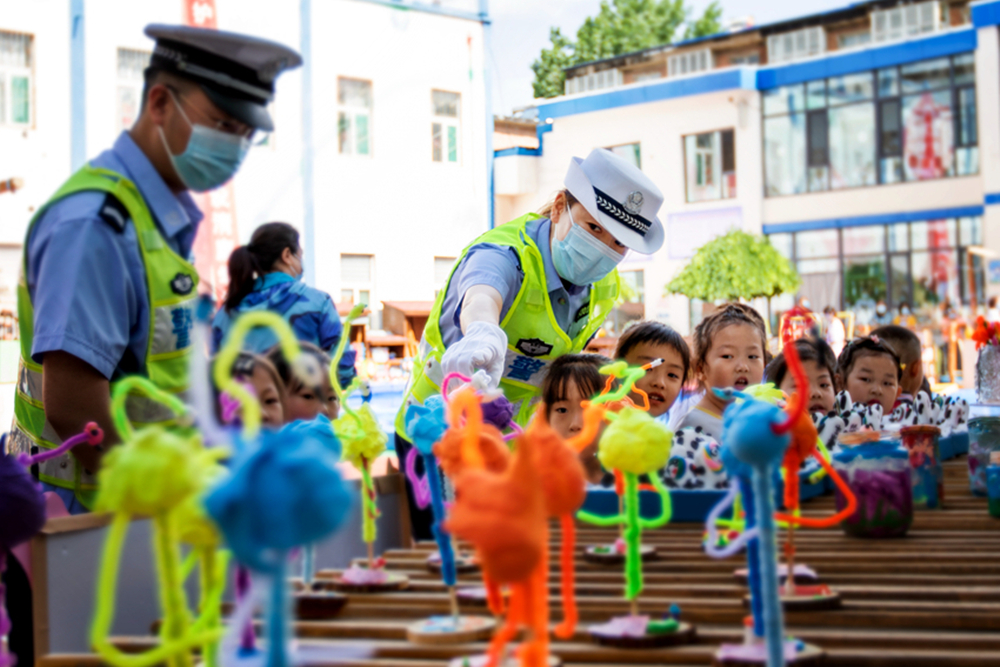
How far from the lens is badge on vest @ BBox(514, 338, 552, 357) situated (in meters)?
2.11

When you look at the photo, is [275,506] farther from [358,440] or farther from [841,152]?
[841,152]

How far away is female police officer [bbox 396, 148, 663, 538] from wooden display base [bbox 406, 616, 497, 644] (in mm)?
975

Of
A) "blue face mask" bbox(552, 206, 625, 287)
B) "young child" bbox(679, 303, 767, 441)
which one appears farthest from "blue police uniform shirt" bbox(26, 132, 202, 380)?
"young child" bbox(679, 303, 767, 441)

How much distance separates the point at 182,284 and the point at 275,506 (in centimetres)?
89

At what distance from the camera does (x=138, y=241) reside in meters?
1.27

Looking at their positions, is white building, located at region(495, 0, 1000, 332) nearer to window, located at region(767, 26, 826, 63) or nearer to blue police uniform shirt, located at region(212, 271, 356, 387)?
window, located at region(767, 26, 826, 63)

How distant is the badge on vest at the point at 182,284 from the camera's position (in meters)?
1.32

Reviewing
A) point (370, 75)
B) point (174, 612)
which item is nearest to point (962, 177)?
point (370, 75)

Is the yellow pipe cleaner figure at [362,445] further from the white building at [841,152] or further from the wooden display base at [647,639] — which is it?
the white building at [841,152]

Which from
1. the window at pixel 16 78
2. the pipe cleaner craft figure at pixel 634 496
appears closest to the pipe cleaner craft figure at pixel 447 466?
the pipe cleaner craft figure at pixel 634 496

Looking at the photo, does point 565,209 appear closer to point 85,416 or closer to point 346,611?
point 85,416

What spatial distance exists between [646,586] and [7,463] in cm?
63

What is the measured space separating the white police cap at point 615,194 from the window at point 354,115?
443 mm

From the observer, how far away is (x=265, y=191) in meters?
1.31
